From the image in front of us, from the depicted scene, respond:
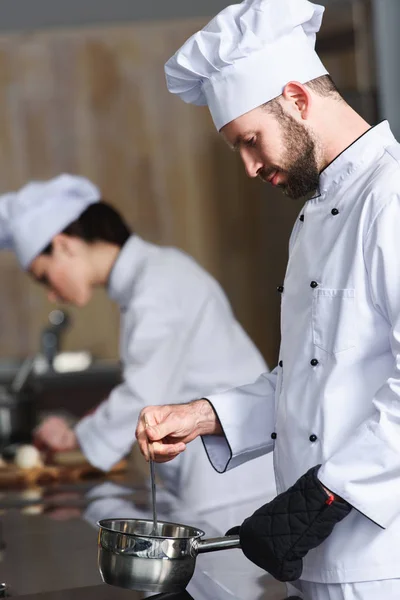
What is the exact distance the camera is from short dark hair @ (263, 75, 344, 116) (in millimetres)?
1408

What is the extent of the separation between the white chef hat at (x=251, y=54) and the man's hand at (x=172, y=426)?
1.41ft

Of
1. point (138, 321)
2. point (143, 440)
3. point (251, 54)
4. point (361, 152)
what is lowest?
point (138, 321)

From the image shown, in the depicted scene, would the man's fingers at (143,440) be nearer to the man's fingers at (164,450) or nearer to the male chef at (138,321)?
the man's fingers at (164,450)

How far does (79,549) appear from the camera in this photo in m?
1.73

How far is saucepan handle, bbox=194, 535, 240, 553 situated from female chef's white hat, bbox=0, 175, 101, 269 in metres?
1.53

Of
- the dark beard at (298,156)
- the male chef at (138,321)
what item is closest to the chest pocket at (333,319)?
the dark beard at (298,156)

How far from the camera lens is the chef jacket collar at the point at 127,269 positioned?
260 cm

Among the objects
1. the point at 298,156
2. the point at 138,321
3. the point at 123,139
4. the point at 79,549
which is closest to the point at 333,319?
the point at 298,156

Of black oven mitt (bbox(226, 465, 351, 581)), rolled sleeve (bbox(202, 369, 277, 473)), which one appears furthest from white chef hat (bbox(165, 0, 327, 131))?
black oven mitt (bbox(226, 465, 351, 581))

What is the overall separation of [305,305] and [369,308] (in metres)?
0.12

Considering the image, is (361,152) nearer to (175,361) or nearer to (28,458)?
(175,361)

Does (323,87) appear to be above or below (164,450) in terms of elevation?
above

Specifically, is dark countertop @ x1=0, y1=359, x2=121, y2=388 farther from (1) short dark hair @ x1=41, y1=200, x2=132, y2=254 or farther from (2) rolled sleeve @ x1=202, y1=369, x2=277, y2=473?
(2) rolled sleeve @ x1=202, y1=369, x2=277, y2=473

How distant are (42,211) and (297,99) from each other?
1372 mm
